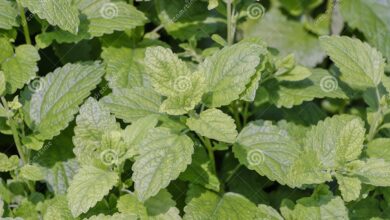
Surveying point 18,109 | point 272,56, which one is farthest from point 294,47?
point 18,109

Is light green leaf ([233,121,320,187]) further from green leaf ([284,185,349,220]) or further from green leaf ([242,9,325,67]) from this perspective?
green leaf ([242,9,325,67])

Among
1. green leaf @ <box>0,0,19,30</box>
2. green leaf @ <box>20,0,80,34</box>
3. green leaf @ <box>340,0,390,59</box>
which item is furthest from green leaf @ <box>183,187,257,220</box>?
green leaf @ <box>340,0,390,59</box>

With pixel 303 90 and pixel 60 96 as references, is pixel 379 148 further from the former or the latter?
pixel 60 96

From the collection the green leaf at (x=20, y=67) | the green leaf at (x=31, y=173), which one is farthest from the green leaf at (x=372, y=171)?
the green leaf at (x=20, y=67)

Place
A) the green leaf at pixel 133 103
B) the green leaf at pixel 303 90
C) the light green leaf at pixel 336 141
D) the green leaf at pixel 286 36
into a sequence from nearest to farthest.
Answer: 1. the light green leaf at pixel 336 141
2. the green leaf at pixel 133 103
3. the green leaf at pixel 303 90
4. the green leaf at pixel 286 36

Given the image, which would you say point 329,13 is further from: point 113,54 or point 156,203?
point 156,203

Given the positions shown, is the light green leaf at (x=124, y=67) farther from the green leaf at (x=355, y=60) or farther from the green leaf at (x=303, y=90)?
the green leaf at (x=355, y=60)
